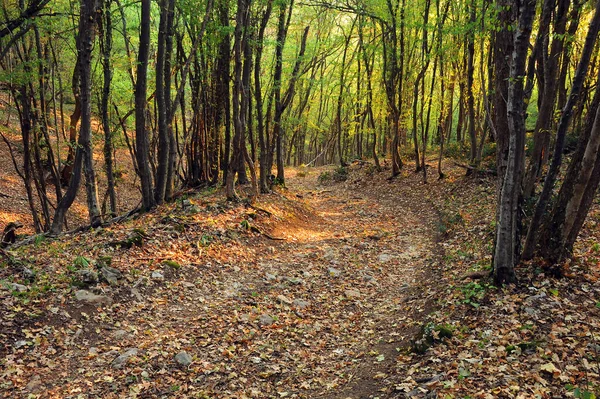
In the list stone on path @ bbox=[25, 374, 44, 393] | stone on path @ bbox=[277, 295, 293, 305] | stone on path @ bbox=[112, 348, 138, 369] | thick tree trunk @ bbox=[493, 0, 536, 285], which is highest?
thick tree trunk @ bbox=[493, 0, 536, 285]

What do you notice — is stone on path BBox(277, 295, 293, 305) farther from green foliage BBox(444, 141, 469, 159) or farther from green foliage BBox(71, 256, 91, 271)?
green foliage BBox(444, 141, 469, 159)

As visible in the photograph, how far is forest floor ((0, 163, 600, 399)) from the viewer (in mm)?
4852

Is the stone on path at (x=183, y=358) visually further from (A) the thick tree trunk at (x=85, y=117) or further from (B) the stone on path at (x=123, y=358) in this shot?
(A) the thick tree trunk at (x=85, y=117)

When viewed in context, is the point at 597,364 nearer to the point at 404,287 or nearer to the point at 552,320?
the point at 552,320

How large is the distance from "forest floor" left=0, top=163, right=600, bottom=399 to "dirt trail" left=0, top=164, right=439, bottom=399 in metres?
0.03

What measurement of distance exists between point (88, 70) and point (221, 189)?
6.07 m

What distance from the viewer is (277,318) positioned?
7.07m

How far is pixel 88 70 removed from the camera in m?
9.09

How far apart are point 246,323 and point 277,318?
605mm

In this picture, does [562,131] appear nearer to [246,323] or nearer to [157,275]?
[246,323]

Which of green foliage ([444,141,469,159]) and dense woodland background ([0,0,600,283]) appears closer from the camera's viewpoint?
dense woodland background ([0,0,600,283])

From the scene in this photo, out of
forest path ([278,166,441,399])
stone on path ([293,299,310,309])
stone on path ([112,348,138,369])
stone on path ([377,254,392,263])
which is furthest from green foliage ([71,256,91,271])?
stone on path ([377,254,392,263])

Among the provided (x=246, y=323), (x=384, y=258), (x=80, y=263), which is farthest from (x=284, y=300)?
(x=80, y=263)

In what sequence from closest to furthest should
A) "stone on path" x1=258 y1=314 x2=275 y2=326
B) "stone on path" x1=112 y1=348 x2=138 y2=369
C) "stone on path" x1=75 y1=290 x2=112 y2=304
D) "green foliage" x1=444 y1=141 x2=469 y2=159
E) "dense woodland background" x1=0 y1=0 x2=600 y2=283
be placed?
"stone on path" x1=112 y1=348 x2=138 y2=369 → "dense woodland background" x1=0 y1=0 x2=600 y2=283 → "stone on path" x1=75 y1=290 x2=112 y2=304 → "stone on path" x1=258 y1=314 x2=275 y2=326 → "green foliage" x1=444 y1=141 x2=469 y2=159
